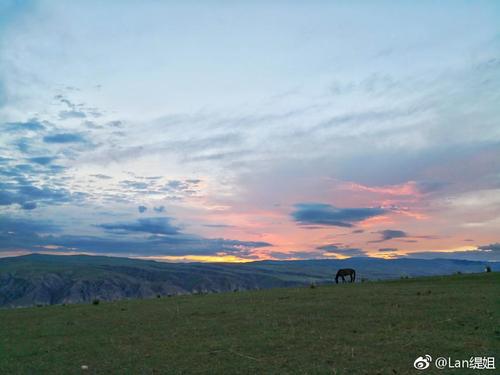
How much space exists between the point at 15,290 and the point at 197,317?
19633cm

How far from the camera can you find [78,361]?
1141 centimetres

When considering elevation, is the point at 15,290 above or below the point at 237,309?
below

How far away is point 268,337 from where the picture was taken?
12.6m

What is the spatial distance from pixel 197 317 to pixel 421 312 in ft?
27.1

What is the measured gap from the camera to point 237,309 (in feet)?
62.5

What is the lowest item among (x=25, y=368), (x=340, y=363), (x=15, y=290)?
(x=15, y=290)

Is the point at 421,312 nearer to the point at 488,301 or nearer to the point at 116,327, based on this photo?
the point at 488,301

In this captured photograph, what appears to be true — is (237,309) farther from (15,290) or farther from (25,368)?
(15,290)

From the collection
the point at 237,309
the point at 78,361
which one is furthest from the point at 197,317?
the point at 78,361

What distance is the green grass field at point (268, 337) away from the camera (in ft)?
32.9

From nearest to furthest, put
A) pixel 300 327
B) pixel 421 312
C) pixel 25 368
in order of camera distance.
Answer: pixel 25 368
pixel 300 327
pixel 421 312

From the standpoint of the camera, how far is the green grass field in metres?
10.0

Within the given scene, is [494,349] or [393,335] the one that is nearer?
[494,349]

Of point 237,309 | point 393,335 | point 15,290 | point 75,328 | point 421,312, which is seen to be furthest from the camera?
point 15,290
